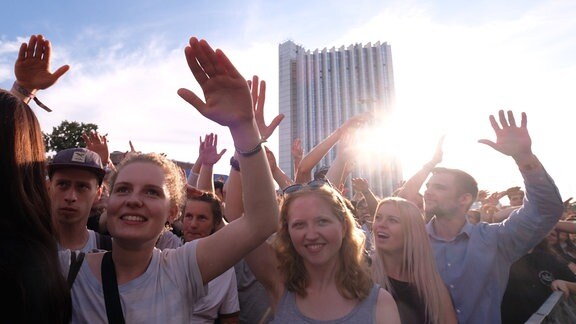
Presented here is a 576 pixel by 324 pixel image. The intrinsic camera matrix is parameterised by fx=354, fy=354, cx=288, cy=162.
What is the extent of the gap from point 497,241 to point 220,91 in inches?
107

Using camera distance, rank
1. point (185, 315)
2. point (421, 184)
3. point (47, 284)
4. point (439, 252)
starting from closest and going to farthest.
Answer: point (47, 284), point (185, 315), point (439, 252), point (421, 184)

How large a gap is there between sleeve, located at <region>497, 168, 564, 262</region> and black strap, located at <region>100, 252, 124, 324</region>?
2.87 meters

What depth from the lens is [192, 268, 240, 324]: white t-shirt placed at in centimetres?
236

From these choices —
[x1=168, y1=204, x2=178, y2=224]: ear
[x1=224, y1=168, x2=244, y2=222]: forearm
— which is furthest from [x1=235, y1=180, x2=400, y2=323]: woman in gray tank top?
[x1=168, y1=204, x2=178, y2=224]: ear

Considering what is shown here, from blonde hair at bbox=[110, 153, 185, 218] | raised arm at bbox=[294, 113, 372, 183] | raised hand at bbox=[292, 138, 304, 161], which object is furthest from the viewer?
raised hand at bbox=[292, 138, 304, 161]

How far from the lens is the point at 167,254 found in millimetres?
1590

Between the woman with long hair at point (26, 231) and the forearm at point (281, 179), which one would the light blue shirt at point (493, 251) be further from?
the woman with long hair at point (26, 231)

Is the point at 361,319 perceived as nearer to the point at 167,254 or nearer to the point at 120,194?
the point at 167,254

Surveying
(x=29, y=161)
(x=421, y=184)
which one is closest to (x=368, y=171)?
(x=421, y=184)

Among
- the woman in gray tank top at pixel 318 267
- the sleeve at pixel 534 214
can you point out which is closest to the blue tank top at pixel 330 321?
the woman in gray tank top at pixel 318 267

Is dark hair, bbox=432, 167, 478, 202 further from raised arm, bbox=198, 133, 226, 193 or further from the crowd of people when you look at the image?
raised arm, bbox=198, 133, 226, 193

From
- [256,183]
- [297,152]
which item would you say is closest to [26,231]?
[256,183]

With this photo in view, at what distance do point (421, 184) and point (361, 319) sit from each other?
2.94 metres

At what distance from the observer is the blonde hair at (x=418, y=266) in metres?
2.43
